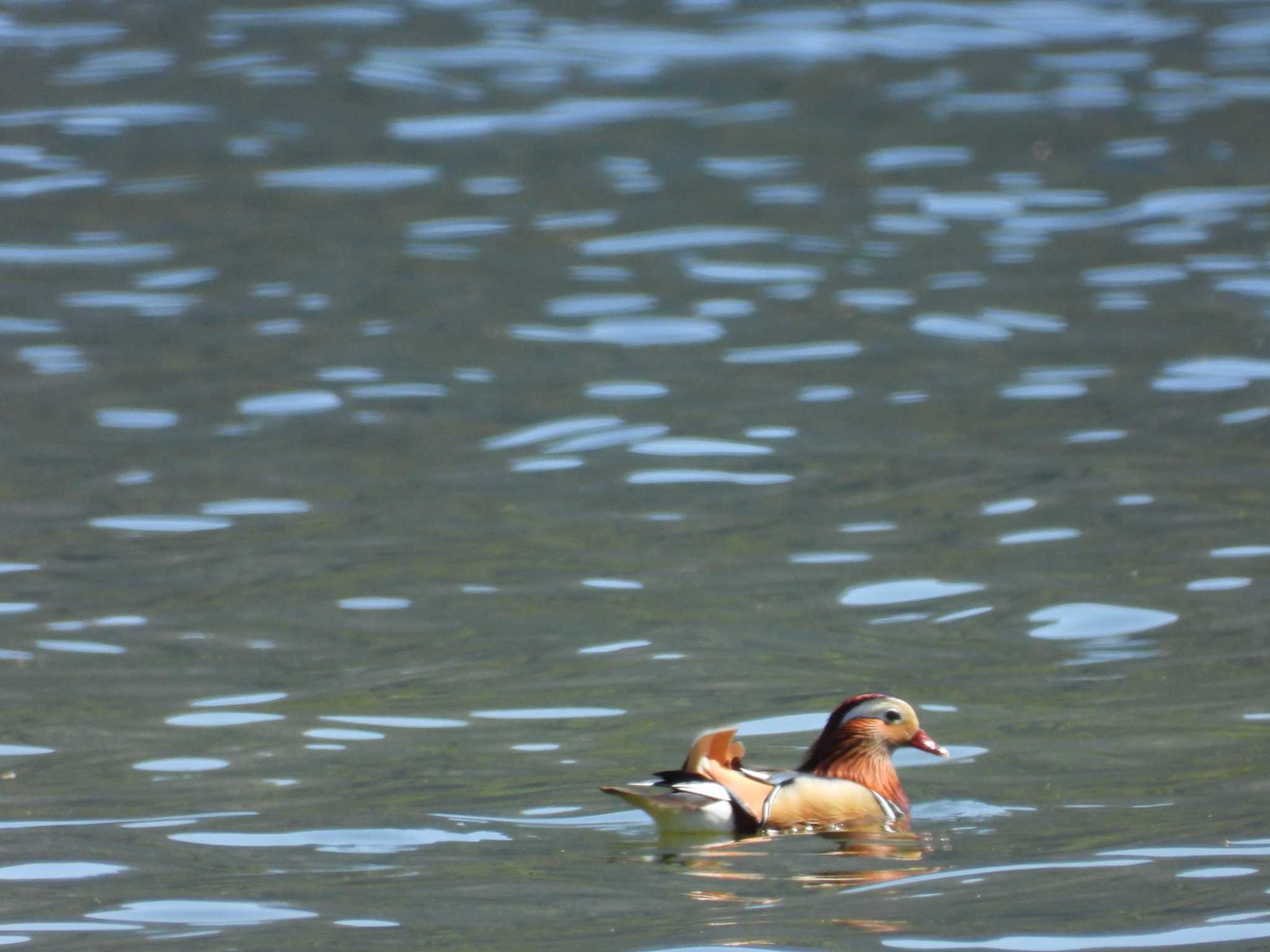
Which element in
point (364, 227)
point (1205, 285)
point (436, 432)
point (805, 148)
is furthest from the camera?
point (805, 148)

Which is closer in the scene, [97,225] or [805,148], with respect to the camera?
[97,225]

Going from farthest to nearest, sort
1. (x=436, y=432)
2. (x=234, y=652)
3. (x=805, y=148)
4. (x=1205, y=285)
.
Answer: (x=805, y=148) < (x=1205, y=285) < (x=436, y=432) < (x=234, y=652)

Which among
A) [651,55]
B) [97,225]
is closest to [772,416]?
[97,225]

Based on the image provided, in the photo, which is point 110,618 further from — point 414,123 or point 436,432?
point 414,123

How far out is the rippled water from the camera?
6484 millimetres

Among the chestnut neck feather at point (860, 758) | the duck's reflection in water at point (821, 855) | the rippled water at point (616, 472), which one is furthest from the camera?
Result: the chestnut neck feather at point (860, 758)

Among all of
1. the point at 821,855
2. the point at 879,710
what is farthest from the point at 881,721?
the point at 821,855

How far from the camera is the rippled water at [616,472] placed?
21.3 feet

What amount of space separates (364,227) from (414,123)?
3.37 meters

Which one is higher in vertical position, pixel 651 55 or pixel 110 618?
pixel 651 55

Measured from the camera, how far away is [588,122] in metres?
20.3

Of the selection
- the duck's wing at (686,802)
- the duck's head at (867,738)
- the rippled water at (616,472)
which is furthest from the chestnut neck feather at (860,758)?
the duck's wing at (686,802)

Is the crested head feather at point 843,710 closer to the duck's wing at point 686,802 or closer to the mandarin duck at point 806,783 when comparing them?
the mandarin duck at point 806,783

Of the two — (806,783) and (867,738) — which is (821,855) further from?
(867,738)
